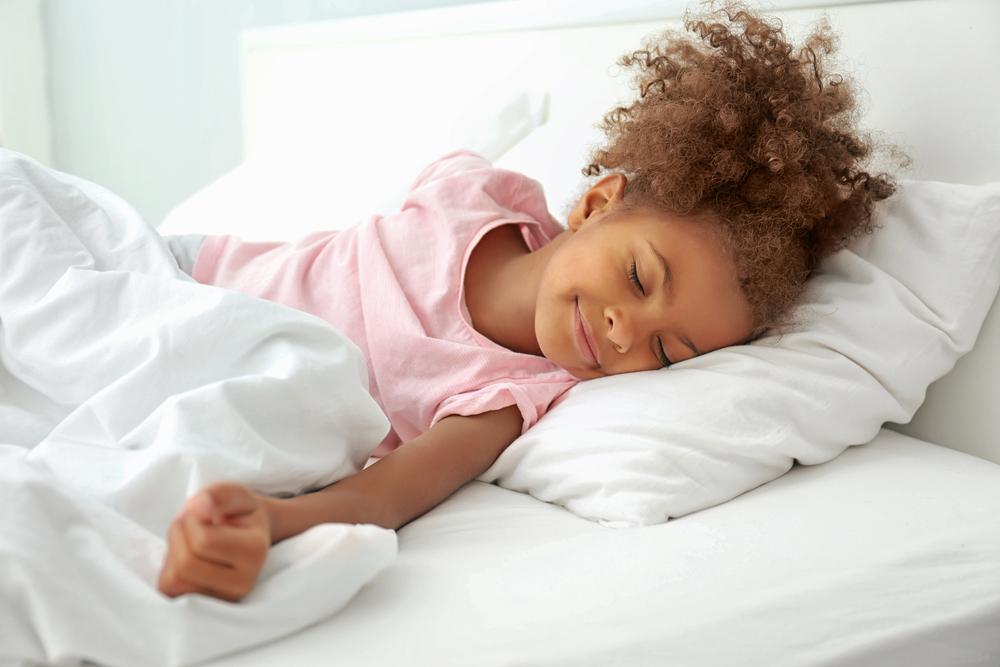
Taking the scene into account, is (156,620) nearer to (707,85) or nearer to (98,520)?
(98,520)

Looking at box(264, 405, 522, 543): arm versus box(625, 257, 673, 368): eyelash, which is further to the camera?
box(625, 257, 673, 368): eyelash

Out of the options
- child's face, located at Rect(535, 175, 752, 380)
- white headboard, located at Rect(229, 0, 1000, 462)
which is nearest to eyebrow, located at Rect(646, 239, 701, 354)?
child's face, located at Rect(535, 175, 752, 380)

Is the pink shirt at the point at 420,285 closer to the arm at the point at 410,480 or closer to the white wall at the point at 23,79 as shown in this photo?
the arm at the point at 410,480

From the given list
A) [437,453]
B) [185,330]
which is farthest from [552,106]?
[185,330]

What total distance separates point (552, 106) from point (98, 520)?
1.12m

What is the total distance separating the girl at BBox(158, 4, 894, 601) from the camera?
1.09m

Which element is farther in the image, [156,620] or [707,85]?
[707,85]

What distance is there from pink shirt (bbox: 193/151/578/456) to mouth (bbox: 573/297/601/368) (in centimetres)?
6

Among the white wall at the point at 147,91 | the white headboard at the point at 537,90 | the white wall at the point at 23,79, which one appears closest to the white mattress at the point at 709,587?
the white headboard at the point at 537,90

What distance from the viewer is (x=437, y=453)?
3.33 ft

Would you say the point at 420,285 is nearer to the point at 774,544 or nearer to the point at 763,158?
the point at 763,158

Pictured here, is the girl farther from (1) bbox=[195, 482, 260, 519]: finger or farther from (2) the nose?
(1) bbox=[195, 482, 260, 519]: finger

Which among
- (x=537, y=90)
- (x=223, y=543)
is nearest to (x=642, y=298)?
(x=223, y=543)

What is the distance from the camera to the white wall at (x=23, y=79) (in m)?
2.96
